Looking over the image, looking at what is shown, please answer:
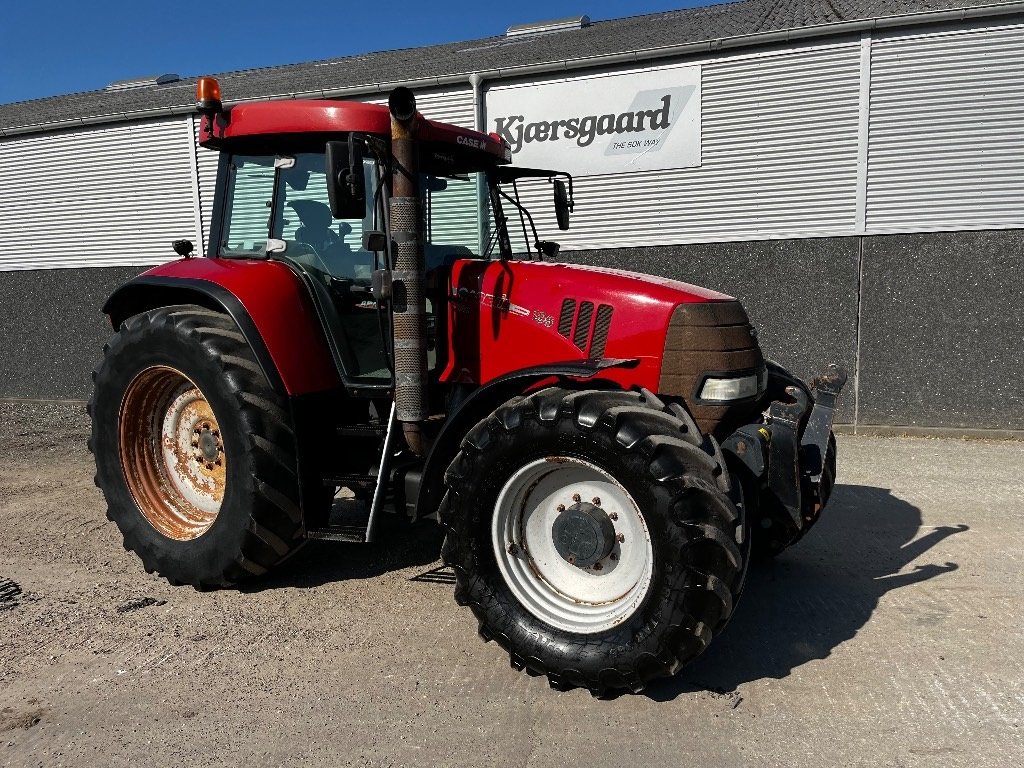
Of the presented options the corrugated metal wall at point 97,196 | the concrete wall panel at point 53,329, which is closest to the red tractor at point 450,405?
the corrugated metal wall at point 97,196

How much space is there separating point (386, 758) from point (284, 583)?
1809mm

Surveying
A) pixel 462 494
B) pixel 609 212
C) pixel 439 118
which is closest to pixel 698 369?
pixel 462 494

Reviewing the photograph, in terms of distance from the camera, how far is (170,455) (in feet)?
15.4

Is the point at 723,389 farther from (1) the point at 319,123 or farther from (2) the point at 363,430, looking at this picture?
(1) the point at 319,123

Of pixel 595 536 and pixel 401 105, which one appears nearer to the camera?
pixel 595 536

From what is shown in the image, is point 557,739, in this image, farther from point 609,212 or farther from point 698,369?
point 609,212

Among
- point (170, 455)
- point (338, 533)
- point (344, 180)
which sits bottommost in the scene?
point (338, 533)

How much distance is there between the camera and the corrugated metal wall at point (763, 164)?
338 inches

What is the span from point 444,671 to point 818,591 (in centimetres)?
208

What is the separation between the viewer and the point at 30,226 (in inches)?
483

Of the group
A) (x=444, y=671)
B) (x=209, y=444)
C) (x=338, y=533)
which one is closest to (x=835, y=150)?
(x=338, y=533)

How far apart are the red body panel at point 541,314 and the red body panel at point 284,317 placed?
69 centimetres

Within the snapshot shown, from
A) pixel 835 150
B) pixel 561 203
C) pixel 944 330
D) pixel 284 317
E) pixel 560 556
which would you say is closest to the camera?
pixel 560 556

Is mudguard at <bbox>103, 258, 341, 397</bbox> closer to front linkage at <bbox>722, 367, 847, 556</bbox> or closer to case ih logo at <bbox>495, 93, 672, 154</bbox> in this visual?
front linkage at <bbox>722, 367, 847, 556</bbox>
